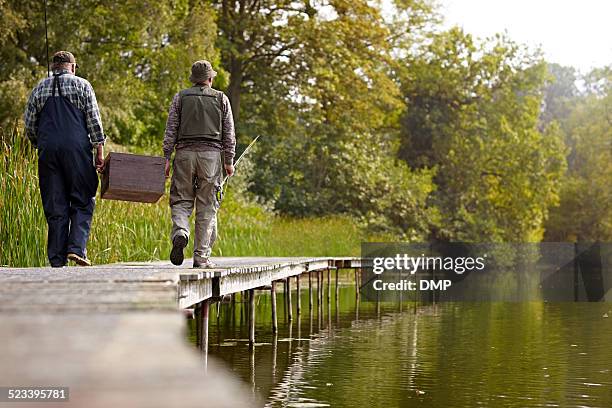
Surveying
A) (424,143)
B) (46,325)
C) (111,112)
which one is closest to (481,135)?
(424,143)

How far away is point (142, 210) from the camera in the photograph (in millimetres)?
16516

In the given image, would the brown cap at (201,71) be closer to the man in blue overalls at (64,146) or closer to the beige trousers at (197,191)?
the beige trousers at (197,191)

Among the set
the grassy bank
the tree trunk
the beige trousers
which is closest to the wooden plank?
the beige trousers

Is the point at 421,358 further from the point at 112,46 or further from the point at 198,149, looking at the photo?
the point at 112,46

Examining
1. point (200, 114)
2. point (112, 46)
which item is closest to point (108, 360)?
point (200, 114)

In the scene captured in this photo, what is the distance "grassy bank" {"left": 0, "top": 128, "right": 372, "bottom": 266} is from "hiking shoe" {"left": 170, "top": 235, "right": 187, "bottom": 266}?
7.33 feet

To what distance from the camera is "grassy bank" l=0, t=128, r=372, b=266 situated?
11211 millimetres

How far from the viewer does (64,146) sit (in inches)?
370

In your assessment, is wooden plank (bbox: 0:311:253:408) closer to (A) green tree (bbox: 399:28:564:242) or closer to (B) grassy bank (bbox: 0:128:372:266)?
(B) grassy bank (bbox: 0:128:372:266)

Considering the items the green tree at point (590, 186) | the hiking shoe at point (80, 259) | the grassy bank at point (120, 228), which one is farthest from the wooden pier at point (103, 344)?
the green tree at point (590, 186)

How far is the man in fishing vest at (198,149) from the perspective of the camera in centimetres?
931

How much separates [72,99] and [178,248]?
1.35 m

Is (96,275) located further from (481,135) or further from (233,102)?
(481,135)

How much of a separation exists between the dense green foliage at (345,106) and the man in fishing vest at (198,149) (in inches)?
108
